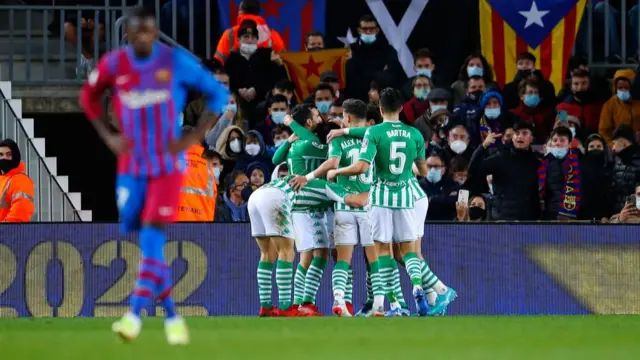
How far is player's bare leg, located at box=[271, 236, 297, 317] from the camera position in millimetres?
16328

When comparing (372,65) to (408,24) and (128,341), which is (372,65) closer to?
(408,24)

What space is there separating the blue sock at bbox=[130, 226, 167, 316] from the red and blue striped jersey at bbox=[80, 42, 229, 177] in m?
0.45

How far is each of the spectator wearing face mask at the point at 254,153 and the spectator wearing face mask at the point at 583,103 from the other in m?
4.14

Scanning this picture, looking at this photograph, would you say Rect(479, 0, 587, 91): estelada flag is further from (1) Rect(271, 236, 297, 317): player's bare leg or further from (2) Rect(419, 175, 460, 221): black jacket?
(1) Rect(271, 236, 297, 317): player's bare leg

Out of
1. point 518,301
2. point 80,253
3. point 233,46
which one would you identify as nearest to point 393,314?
point 518,301

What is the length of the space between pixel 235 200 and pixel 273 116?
155 centimetres

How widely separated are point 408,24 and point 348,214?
24.3 feet

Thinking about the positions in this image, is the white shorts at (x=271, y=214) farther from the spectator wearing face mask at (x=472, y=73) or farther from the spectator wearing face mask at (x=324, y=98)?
the spectator wearing face mask at (x=472, y=73)

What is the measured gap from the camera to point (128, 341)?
1108cm

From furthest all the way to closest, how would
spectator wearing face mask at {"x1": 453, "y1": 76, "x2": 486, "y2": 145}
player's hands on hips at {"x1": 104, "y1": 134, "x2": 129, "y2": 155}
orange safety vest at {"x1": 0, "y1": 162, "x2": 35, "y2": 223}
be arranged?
spectator wearing face mask at {"x1": 453, "y1": 76, "x2": 486, "y2": 145}
orange safety vest at {"x1": 0, "y1": 162, "x2": 35, "y2": 223}
player's hands on hips at {"x1": 104, "y1": 134, "x2": 129, "y2": 155}

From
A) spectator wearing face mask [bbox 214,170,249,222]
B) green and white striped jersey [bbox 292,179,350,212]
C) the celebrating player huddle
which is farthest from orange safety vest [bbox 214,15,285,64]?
green and white striped jersey [bbox 292,179,350,212]

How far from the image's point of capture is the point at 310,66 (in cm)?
2173

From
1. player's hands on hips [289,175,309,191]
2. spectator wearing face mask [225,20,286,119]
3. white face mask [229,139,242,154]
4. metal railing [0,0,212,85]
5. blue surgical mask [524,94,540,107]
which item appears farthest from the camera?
metal railing [0,0,212,85]

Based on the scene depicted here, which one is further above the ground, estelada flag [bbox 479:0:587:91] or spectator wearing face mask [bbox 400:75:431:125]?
estelada flag [bbox 479:0:587:91]
